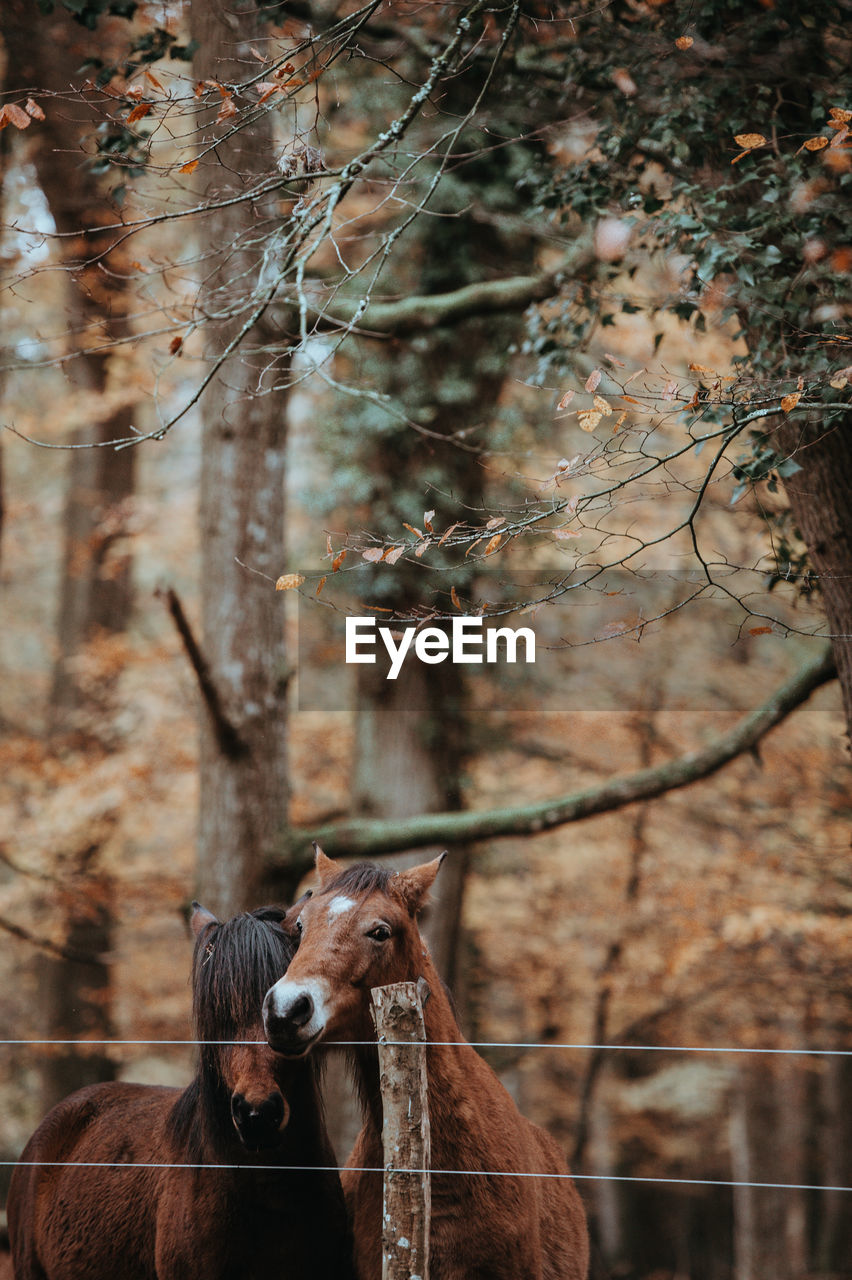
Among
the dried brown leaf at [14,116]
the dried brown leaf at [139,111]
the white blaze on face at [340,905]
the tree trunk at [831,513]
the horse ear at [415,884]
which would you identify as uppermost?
the dried brown leaf at [14,116]

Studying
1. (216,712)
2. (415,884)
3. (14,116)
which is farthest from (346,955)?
(14,116)

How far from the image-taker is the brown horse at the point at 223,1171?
263cm

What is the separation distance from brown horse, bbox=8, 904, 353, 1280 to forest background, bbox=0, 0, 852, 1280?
1.19 meters

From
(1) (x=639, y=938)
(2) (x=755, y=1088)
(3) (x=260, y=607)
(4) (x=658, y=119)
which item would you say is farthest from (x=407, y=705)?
(2) (x=755, y=1088)

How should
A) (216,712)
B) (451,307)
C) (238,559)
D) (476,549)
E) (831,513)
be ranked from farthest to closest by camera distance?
(476,549)
(451,307)
(238,559)
(216,712)
(831,513)

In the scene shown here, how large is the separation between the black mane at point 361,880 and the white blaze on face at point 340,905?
0.03 metres

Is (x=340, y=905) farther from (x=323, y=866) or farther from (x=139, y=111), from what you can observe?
(x=139, y=111)

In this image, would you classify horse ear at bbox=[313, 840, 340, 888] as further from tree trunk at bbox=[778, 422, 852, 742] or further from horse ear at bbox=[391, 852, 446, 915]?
tree trunk at bbox=[778, 422, 852, 742]

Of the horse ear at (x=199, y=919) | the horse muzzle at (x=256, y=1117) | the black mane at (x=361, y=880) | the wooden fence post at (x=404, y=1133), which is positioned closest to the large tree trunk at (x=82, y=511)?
the horse ear at (x=199, y=919)

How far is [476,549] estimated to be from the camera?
6.09 metres

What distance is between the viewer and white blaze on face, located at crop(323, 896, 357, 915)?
2541 mm

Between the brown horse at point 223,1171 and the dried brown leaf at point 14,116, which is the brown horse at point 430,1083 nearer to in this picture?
the brown horse at point 223,1171

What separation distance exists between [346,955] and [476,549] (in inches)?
154

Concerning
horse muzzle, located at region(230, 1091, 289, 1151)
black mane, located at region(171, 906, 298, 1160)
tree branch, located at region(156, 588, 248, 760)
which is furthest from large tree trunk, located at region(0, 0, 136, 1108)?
horse muzzle, located at region(230, 1091, 289, 1151)
